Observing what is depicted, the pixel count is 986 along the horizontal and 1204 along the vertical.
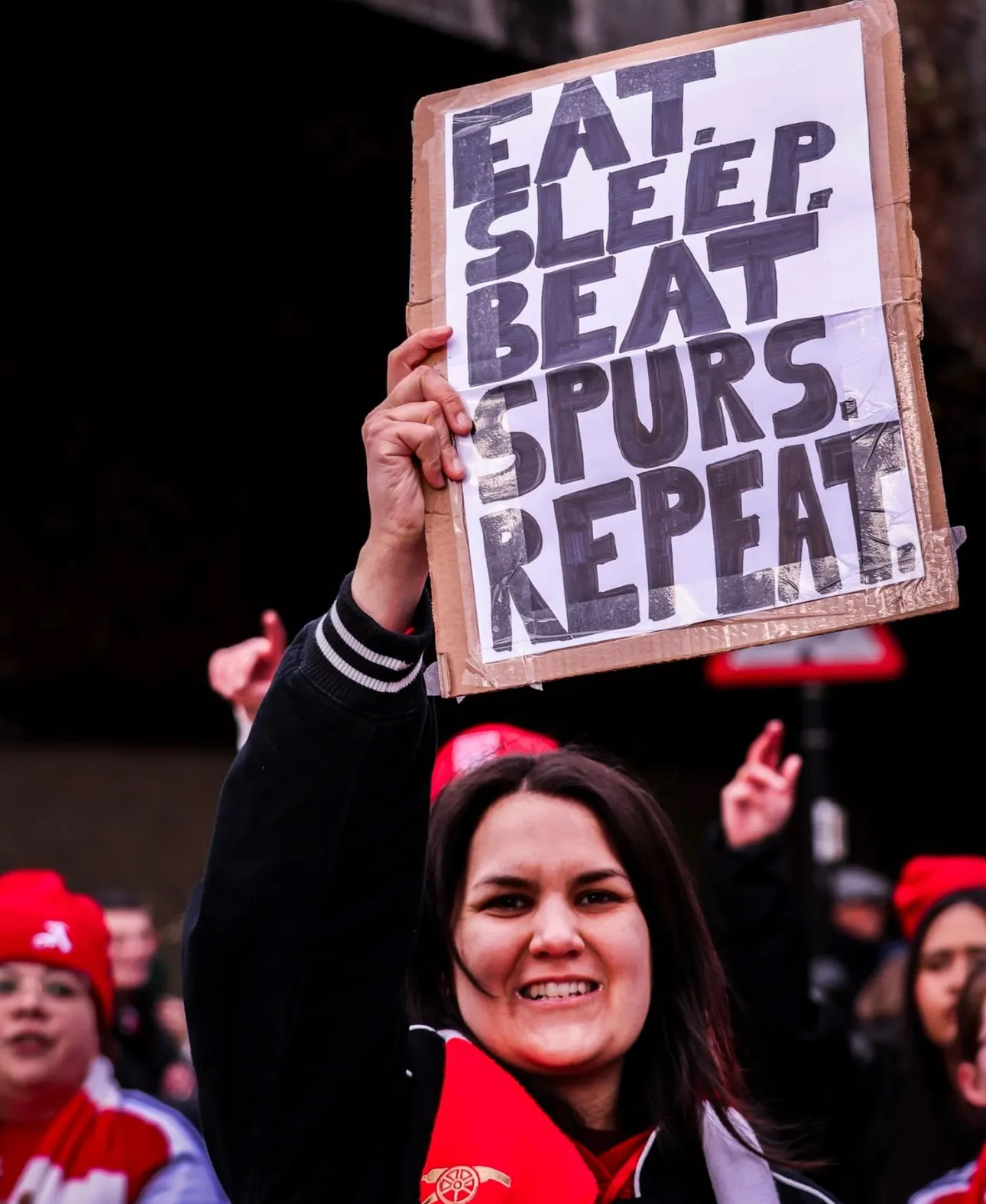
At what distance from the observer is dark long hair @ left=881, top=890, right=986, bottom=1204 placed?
139 inches

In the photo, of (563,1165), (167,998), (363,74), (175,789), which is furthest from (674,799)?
(563,1165)

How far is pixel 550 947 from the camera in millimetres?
2004

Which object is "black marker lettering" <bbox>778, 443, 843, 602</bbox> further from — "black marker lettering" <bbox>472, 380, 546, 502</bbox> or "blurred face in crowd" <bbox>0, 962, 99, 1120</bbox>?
"blurred face in crowd" <bbox>0, 962, 99, 1120</bbox>

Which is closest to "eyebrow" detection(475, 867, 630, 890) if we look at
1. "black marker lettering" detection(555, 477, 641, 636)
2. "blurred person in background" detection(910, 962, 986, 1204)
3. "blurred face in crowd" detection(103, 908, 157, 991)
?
"black marker lettering" detection(555, 477, 641, 636)

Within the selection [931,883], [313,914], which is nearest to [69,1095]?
[313,914]

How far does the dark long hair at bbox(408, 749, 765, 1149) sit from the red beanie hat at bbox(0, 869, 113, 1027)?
1.50m

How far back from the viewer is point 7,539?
25.1 ft

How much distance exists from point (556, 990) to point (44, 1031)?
1.66 m

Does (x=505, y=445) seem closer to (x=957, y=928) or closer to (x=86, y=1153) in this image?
(x=86, y=1153)

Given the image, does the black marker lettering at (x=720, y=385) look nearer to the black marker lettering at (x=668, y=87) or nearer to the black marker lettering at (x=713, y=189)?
the black marker lettering at (x=713, y=189)

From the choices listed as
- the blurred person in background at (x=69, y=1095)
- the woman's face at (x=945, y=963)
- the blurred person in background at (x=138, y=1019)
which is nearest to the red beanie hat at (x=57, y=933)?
the blurred person in background at (x=69, y=1095)

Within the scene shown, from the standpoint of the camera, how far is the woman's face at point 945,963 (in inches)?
147

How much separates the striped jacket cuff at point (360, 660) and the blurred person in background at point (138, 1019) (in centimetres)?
226

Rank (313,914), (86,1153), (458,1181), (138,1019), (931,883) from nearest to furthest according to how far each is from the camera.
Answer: (313,914) < (458,1181) < (86,1153) < (931,883) < (138,1019)
